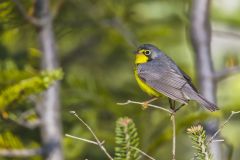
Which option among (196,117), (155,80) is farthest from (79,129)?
(196,117)

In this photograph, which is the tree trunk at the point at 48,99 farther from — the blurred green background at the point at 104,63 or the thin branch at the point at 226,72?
the thin branch at the point at 226,72

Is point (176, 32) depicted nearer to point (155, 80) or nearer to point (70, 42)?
point (70, 42)

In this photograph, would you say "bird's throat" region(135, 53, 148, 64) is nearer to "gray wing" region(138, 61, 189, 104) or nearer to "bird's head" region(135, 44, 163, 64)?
"bird's head" region(135, 44, 163, 64)

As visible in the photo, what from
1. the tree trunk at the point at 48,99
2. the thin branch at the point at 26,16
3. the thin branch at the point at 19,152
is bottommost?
the thin branch at the point at 19,152

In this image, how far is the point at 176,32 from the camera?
240 inches

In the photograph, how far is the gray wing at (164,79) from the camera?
3.47 meters

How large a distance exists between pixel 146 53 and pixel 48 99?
2.28ft

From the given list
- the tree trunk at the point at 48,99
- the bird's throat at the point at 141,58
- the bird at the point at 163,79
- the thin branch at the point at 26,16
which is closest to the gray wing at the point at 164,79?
the bird at the point at 163,79

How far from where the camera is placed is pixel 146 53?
4.20 metres

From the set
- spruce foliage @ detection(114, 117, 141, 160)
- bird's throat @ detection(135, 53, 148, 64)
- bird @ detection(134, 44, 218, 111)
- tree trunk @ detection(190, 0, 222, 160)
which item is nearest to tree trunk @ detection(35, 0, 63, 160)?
bird @ detection(134, 44, 218, 111)

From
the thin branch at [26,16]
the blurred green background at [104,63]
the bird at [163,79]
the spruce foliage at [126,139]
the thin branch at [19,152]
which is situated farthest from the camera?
the blurred green background at [104,63]

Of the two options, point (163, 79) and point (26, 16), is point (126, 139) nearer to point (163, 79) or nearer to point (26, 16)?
point (163, 79)

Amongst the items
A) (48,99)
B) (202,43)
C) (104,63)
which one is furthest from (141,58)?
(104,63)

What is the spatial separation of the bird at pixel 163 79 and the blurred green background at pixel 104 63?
121 mm
